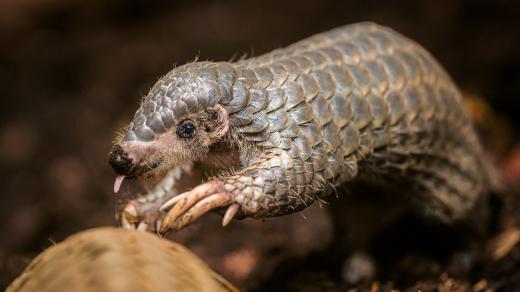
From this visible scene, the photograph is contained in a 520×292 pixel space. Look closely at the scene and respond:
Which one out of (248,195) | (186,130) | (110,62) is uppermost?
(186,130)

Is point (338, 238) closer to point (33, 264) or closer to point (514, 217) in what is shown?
point (514, 217)

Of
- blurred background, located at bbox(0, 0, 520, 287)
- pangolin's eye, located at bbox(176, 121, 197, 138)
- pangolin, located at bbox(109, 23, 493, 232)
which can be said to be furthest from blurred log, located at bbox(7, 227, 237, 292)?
blurred background, located at bbox(0, 0, 520, 287)

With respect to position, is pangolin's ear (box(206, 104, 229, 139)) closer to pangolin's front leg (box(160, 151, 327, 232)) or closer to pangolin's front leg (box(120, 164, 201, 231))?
pangolin's front leg (box(160, 151, 327, 232))

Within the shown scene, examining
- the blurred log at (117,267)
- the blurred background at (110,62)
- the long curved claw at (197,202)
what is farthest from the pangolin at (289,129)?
the blurred background at (110,62)

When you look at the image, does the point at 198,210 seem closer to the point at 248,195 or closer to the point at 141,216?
the point at 248,195

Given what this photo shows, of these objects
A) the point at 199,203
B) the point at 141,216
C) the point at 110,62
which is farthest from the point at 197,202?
the point at 110,62

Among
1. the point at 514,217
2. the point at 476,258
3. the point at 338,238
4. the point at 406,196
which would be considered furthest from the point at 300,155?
the point at 514,217
